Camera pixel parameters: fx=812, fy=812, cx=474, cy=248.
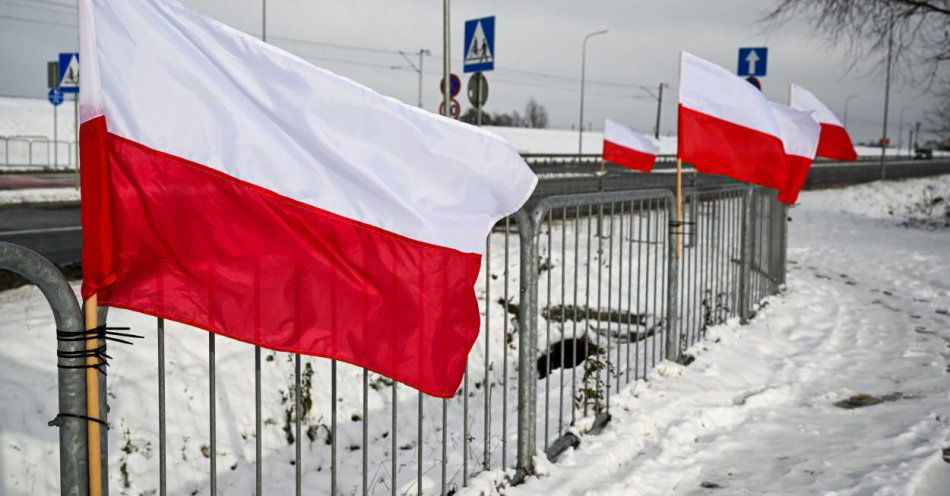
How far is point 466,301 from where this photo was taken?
331cm

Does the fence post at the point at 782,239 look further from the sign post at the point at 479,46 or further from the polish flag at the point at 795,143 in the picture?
the sign post at the point at 479,46

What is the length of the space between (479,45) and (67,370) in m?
13.2

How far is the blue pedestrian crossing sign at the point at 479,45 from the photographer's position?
1459 cm

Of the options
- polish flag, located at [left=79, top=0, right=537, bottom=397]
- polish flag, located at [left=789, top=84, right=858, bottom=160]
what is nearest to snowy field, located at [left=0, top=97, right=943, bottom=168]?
polish flag, located at [left=789, top=84, right=858, bottom=160]

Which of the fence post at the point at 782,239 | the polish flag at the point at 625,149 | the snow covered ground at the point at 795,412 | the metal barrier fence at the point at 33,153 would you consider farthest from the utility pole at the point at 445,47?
the metal barrier fence at the point at 33,153

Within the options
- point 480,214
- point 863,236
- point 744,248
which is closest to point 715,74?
point 744,248

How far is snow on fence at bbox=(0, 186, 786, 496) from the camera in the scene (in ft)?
14.0

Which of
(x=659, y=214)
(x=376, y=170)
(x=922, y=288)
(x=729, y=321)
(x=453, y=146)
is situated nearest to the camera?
(x=376, y=170)

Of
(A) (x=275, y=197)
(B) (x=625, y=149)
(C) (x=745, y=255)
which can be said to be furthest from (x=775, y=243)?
(A) (x=275, y=197)

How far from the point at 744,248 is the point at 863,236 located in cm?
1000

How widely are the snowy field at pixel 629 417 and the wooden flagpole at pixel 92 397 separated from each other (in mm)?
1261

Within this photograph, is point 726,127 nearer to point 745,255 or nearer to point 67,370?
point 745,255

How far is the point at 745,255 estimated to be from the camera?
27.6 feet

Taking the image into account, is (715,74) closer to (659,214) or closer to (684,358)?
(659,214)
